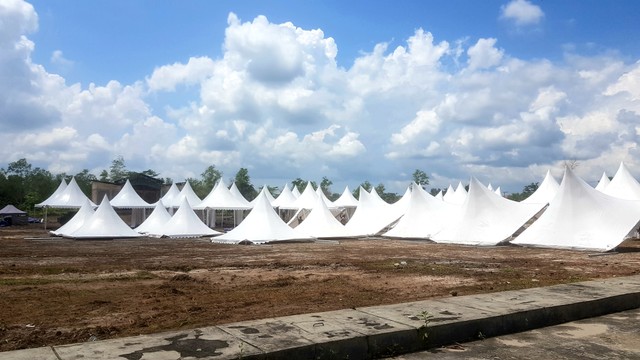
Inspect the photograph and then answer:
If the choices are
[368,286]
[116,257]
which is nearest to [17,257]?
[116,257]

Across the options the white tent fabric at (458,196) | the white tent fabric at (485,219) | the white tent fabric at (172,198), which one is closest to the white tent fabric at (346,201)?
the white tent fabric at (458,196)

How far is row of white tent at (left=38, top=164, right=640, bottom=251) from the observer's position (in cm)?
2045

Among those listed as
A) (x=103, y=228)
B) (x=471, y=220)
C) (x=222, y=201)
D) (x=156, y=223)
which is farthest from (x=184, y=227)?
(x=471, y=220)

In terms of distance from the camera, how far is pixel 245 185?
79.2 metres

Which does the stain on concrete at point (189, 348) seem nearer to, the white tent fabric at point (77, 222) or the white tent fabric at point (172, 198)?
the white tent fabric at point (77, 222)

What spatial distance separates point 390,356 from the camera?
190 inches

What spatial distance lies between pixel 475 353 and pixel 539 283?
615 cm

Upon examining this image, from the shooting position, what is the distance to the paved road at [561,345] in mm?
4824

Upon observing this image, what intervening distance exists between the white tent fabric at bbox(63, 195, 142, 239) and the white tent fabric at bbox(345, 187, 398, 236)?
13.4m

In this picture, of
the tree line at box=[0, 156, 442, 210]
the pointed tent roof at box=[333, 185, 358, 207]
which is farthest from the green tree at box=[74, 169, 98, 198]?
the pointed tent roof at box=[333, 185, 358, 207]

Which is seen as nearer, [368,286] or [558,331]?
[558,331]

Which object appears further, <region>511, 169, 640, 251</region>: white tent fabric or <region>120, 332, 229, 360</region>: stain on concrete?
<region>511, 169, 640, 251</region>: white tent fabric

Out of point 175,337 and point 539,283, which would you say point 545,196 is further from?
point 175,337

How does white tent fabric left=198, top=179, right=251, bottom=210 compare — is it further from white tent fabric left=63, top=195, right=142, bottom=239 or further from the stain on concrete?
the stain on concrete
